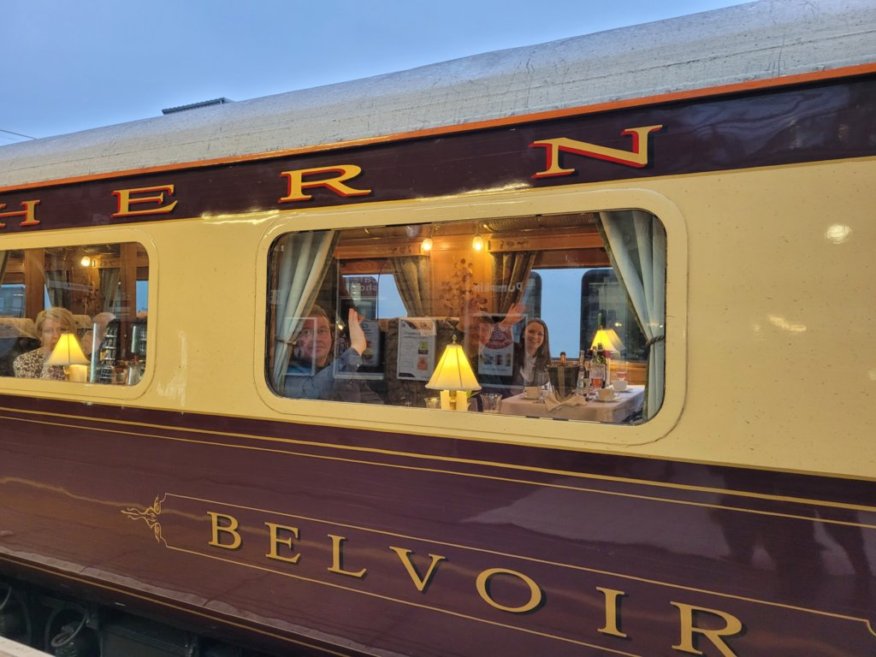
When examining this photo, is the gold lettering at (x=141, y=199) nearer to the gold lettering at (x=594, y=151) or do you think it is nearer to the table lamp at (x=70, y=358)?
the table lamp at (x=70, y=358)

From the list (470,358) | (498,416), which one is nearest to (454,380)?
(470,358)

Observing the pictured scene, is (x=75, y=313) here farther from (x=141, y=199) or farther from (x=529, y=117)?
(x=529, y=117)

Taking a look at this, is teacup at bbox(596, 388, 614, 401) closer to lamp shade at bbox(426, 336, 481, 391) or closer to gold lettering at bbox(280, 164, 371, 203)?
lamp shade at bbox(426, 336, 481, 391)

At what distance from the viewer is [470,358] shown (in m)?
2.44

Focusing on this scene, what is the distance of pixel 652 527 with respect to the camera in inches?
70.8

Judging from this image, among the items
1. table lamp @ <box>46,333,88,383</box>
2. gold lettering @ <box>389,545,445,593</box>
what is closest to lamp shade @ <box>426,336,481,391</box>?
gold lettering @ <box>389,545,445,593</box>

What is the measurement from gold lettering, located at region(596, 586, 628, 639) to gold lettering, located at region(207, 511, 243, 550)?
1.38 metres

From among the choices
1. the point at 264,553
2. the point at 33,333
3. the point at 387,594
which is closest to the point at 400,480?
the point at 387,594

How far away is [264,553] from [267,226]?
123 cm

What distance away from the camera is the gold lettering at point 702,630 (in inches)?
67.1

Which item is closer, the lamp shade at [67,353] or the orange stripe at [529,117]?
the orange stripe at [529,117]

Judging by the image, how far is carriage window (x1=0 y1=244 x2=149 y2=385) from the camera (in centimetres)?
287

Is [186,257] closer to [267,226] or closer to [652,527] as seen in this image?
[267,226]

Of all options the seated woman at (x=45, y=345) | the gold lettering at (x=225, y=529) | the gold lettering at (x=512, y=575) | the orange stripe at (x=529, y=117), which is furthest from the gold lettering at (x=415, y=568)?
the seated woman at (x=45, y=345)
